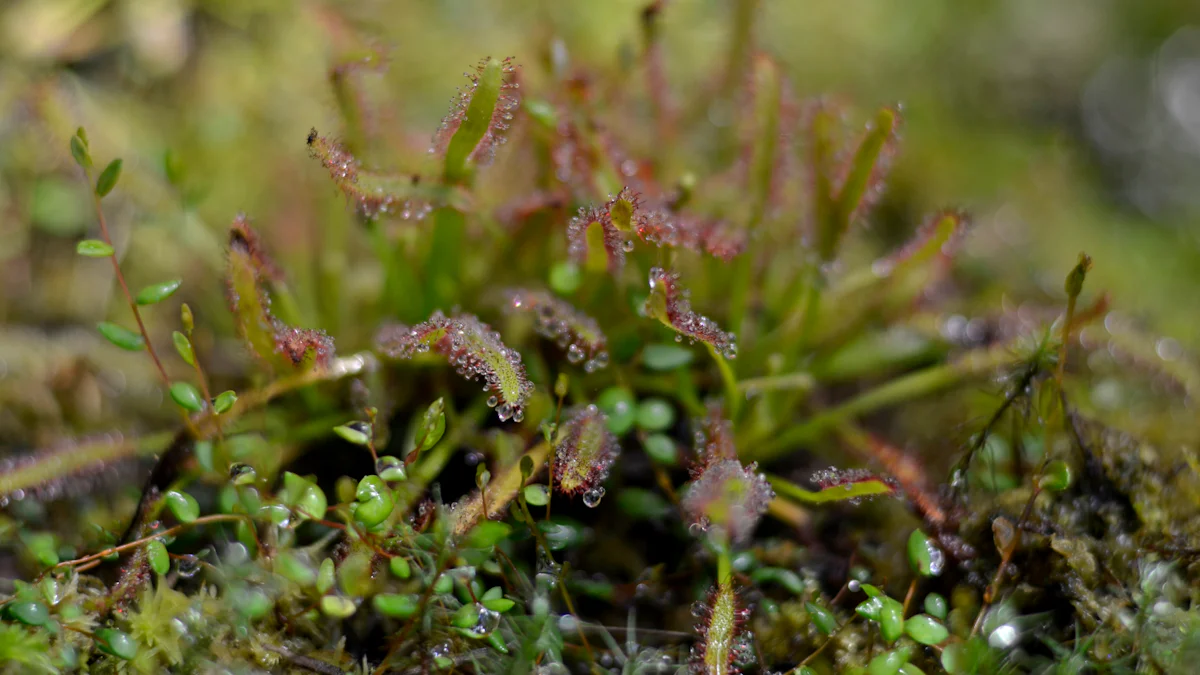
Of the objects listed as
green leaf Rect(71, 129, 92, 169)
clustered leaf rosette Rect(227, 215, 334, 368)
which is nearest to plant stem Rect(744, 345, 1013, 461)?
clustered leaf rosette Rect(227, 215, 334, 368)

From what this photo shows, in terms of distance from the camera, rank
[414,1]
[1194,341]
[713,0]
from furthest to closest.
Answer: [414,1] → [713,0] → [1194,341]

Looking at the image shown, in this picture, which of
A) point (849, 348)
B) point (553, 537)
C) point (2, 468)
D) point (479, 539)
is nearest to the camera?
point (479, 539)

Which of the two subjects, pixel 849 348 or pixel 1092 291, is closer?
pixel 849 348

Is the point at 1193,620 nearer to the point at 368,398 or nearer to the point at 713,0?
the point at 368,398

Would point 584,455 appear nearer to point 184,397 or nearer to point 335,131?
point 184,397

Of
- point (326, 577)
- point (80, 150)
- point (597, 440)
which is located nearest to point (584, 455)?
Answer: point (597, 440)

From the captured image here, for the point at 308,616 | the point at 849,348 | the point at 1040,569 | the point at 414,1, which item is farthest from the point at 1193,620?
the point at 414,1

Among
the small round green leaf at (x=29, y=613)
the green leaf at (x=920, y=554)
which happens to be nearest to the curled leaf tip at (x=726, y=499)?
the green leaf at (x=920, y=554)
